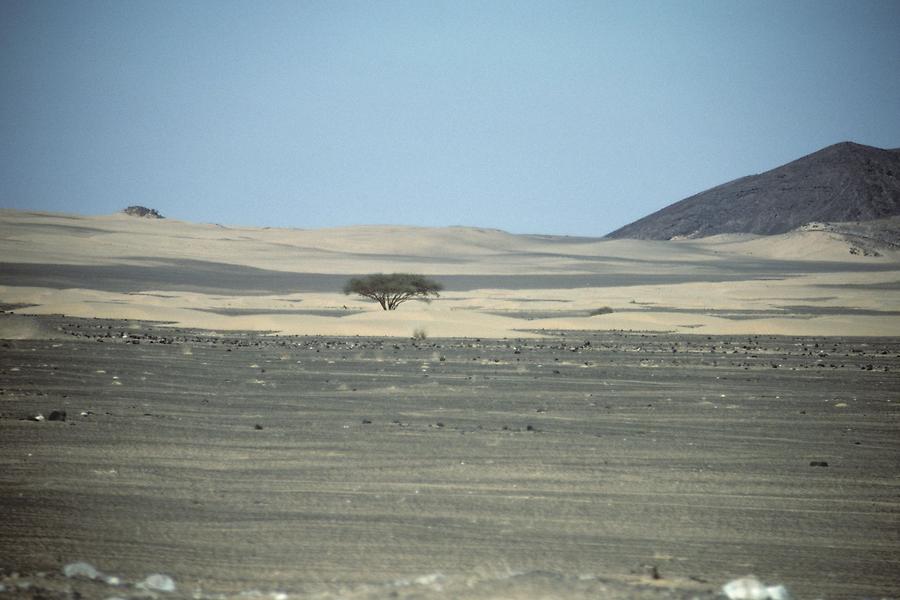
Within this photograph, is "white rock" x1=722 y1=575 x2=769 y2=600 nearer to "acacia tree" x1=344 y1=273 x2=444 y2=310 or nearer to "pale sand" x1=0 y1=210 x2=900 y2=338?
"pale sand" x1=0 y1=210 x2=900 y2=338

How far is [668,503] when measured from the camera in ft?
32.7

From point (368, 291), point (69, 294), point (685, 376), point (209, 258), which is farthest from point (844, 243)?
point (685, 376)

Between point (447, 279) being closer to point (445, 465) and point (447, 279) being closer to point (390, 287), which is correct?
point (390, 287)

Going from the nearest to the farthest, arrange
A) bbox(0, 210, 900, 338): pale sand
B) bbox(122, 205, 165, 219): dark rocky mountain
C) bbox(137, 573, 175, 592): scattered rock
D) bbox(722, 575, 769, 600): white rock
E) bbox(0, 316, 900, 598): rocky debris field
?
1. bbox(722, 575, 769, 600): white rock
2. bbox(137, 573, 175, 592): scattered rock
3. bbox(0, 316, 900, 598): rocky debris field
4. bbox(0, 210, 900, 338): pale sand
5. bbox(122, 205, 165, 219): dark rocky mountain

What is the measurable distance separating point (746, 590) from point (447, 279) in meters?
99.5

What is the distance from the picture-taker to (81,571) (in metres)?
7.30

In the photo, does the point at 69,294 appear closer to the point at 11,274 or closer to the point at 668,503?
the point at 11,274

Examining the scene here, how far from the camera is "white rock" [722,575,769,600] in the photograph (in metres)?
6.68

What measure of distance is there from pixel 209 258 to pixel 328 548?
109456 millimetres

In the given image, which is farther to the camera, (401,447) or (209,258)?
(209,258)

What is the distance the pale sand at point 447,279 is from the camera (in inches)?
1874

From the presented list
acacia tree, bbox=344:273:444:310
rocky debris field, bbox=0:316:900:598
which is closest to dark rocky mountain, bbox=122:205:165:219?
acacia tree, bbox=344:273:444:310

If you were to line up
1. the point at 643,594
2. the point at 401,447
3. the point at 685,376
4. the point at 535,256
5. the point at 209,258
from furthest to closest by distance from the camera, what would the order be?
the point at 535,256, the point at 209,258, the point at 685,376, the point at 401,447, the point at 643,594

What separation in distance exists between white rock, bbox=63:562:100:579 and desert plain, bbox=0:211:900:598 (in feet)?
0.33
